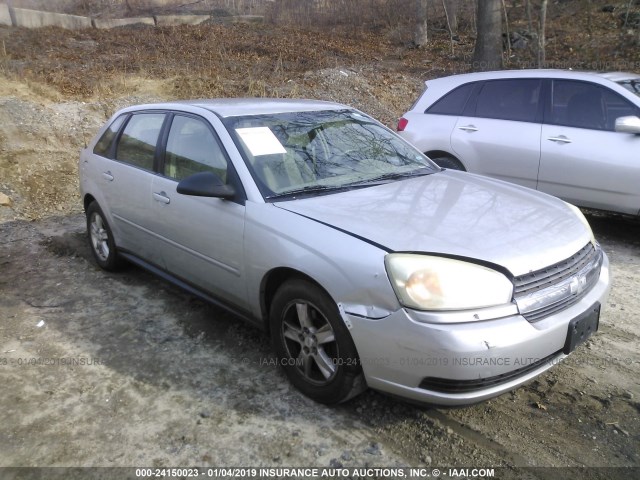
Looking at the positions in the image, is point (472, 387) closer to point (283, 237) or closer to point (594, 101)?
point (283, 237)

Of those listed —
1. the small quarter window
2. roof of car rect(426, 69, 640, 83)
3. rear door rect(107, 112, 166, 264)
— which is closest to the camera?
rear door rect(107, 112, 166, 264)

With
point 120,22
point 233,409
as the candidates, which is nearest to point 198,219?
point 233,409

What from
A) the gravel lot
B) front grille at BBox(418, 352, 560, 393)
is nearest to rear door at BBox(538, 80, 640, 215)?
the gravel lot

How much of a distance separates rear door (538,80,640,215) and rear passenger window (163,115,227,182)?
3.65 metres

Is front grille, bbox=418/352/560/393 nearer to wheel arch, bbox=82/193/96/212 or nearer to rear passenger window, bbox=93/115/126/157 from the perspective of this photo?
rear passenger window, bbox=93/115/126/157

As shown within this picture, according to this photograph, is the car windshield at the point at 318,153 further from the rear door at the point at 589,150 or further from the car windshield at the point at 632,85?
the car windshield at the point at 632,85

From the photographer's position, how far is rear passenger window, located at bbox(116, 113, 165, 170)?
438cm

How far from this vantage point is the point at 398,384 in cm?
266

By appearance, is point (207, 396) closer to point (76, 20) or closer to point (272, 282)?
point (272, 282)

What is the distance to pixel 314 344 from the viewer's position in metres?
3.01

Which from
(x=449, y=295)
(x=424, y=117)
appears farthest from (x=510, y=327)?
(x=424, y=117)

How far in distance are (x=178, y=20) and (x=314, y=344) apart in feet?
67.8

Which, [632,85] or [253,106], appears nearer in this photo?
[253,106]

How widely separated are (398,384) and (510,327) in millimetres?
591
